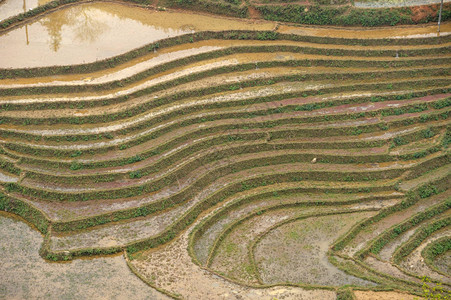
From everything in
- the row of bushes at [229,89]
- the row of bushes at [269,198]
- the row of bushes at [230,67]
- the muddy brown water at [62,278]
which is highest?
the row of bushes at [230,67]

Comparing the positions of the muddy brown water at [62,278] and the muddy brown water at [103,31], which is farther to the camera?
the muddy brown water at [103,31]

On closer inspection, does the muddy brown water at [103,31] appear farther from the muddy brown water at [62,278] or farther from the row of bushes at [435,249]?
the row of bushes at [435,249]

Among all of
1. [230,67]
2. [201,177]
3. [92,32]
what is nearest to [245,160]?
[201,177]

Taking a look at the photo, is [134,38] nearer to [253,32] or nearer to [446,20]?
[253,32]

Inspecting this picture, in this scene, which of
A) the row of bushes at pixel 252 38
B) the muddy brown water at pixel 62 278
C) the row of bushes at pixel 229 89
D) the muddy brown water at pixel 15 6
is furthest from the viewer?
the muddy brown water at pixel 15 6

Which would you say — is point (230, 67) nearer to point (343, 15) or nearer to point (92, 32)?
point (343, 15)

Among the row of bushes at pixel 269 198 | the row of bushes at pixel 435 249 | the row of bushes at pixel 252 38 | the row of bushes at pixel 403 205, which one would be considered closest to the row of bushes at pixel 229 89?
the row of bushes at pixel 252 38

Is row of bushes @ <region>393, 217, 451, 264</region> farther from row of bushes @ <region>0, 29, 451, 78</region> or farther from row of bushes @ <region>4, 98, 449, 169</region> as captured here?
row of bushes @ <region>0, 29, 451, 78</region>
